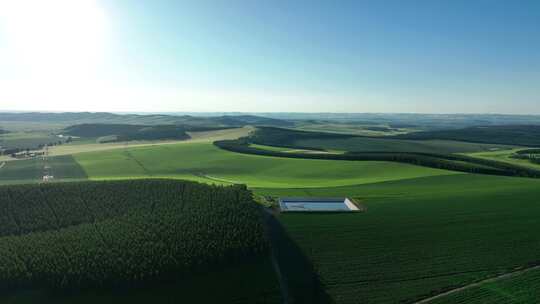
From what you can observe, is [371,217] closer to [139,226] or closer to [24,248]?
[139,226]

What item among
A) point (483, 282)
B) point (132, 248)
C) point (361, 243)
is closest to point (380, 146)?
point (361, 243)

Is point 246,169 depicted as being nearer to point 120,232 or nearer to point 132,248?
point 120,232

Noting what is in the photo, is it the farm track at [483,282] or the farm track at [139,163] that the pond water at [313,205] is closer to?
the farm track at [483,282]

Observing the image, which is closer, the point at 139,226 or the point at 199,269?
the point at 199,269

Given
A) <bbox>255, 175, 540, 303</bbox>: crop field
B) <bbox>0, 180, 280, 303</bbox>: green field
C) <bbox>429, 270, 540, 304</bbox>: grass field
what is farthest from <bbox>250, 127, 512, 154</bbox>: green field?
<bbox>429, 270, 540, 304</bbox>: grass field

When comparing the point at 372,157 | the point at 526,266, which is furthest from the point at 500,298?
the point at 372,157

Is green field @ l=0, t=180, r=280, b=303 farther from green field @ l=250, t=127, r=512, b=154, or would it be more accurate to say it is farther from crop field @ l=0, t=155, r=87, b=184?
green field @ l=250, t=127, r=512, b=154

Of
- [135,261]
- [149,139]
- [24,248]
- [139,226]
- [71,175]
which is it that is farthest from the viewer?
[149,139]
